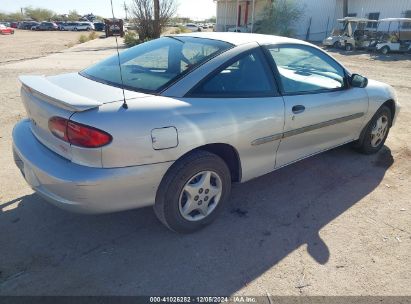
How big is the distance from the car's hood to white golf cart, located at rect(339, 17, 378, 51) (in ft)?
75.1

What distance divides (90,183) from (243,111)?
4.37 ft

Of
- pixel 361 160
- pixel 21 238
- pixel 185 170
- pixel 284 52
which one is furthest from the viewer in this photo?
pixel 361 160

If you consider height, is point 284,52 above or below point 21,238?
above

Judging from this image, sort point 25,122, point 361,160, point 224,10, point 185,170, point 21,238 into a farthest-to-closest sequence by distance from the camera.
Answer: point 224,10
point 361,160
point 25,122
point 21,238
point 185,170

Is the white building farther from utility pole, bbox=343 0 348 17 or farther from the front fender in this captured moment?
the front fender

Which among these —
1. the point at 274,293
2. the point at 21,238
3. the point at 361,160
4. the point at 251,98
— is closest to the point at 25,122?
the point at 21,238

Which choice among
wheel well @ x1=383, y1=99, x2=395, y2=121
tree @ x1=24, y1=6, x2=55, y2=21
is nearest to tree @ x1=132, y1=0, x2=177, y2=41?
wheel well @ x1=383, y1=99, x2=395, y2=121

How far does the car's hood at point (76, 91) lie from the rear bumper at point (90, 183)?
0.41 m

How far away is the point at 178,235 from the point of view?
2873mm

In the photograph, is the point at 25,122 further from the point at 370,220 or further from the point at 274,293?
the point at 370,220

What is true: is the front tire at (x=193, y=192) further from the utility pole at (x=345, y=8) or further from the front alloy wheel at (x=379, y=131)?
the utility pole at (x=345, y=8)

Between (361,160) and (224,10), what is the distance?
40.4 m

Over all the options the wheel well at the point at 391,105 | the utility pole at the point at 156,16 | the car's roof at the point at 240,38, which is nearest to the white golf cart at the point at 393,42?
the utility pole at the point at 156,16

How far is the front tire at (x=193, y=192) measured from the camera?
8.43 ft
